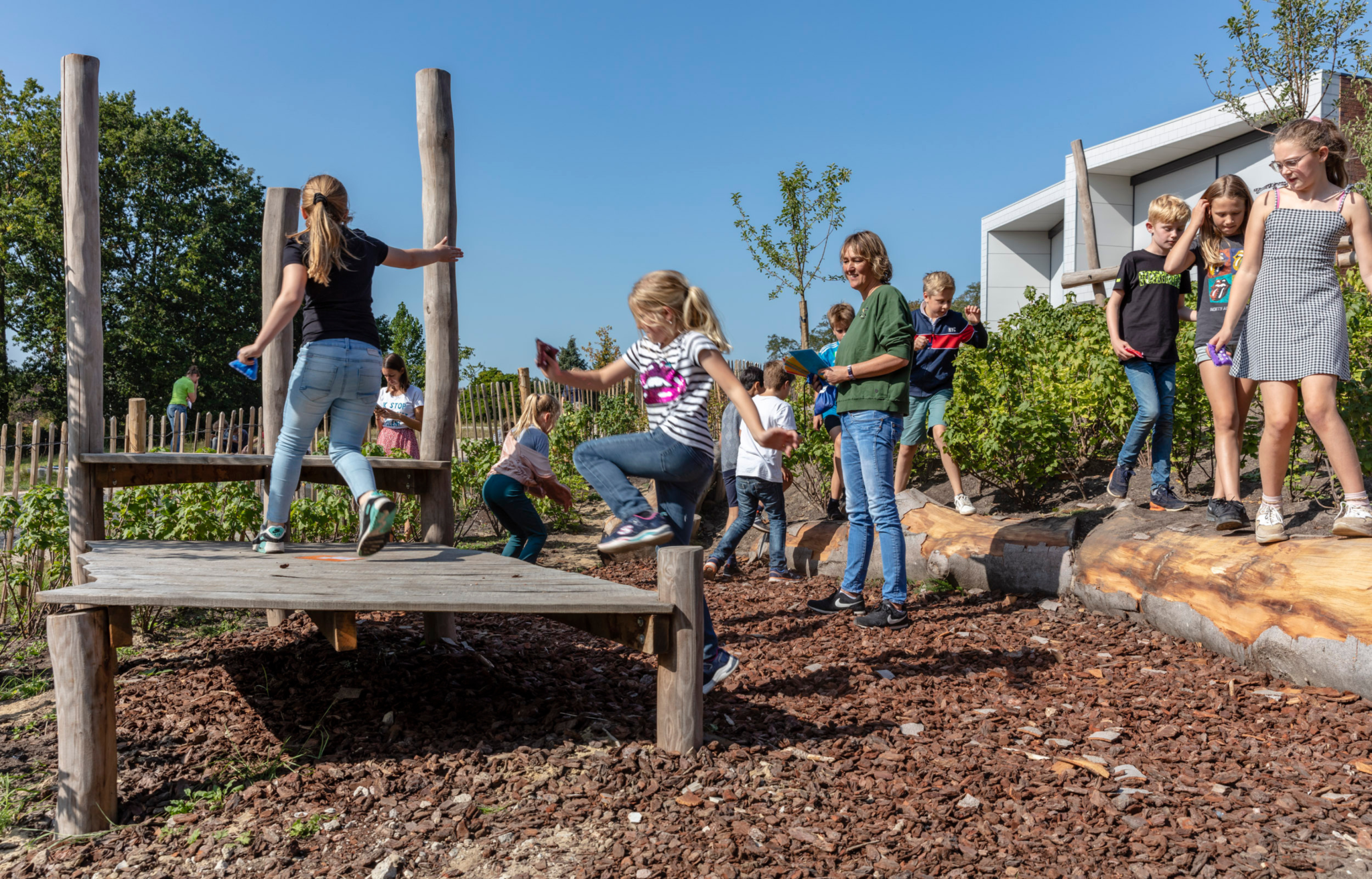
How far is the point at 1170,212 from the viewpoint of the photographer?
198 inches

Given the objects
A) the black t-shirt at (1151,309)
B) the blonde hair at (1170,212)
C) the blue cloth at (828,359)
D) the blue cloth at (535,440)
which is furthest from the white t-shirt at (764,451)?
the blonde hair at (1170,212)

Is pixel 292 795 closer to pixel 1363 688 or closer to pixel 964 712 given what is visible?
pixel 964 712

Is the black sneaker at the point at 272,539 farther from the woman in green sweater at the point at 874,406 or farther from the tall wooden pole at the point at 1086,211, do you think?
the tall wooden pole at the point at 1086,211

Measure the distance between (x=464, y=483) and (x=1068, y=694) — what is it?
640cm

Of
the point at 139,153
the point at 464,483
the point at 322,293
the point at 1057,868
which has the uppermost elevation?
the point at 139,153

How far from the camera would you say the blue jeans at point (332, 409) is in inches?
145

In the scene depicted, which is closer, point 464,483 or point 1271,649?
point 1271,649

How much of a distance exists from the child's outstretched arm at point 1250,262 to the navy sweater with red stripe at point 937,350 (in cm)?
247

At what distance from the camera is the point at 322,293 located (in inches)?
145

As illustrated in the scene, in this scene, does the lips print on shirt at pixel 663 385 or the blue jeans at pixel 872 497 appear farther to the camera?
the blue jeans at pixel 872 497

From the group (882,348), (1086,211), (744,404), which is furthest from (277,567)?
(1086,211)

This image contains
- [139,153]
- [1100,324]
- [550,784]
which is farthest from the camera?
[139,153]

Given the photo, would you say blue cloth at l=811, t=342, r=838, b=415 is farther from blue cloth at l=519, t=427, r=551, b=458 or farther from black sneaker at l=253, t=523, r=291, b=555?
black sneaker at l=253, t=523, r=291, b=555

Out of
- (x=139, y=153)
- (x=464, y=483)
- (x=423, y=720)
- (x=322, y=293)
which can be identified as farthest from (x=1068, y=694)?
(x=139, y=153)
